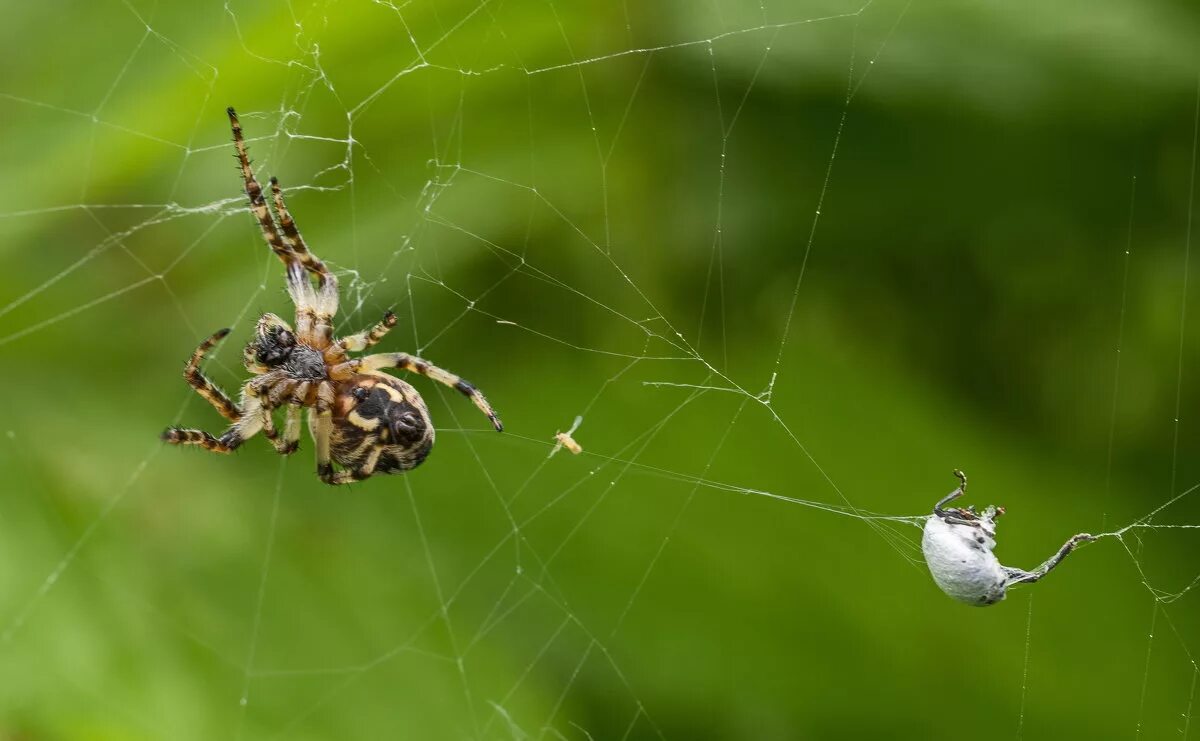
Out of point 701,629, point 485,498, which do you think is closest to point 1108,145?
point 701,629

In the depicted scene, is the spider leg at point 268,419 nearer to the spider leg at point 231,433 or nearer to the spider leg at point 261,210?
the spider leg at point 231,433

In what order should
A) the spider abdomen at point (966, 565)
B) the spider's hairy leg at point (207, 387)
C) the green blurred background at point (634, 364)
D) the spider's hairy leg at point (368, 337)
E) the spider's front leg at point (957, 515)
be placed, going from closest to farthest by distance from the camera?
the spider abdomen at point (966, 565) → the spider's front leg at point (957, 515) → the green blurred background at point (634, 364) → the spider's hairy leg at point (368, 337) → the spider's hairy leg at point (207, 387)

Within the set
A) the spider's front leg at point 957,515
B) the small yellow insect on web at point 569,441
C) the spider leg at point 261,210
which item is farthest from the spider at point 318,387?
the spider's front leg at point 957,515

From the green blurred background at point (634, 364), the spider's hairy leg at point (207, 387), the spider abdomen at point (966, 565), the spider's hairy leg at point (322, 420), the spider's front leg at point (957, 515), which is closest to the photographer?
the spider abdomen at point (966, 565)

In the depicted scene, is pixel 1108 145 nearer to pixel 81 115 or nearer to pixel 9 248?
pixel 81 115

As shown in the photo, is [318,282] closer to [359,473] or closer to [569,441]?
[359,473]

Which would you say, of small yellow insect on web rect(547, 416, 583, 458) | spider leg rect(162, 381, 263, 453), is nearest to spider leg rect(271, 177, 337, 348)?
spider leg rect(162, 381, 263, 453)

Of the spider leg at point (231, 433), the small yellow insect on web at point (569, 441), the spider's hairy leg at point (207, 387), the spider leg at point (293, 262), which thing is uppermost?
the spider leg at point (293, 262)
